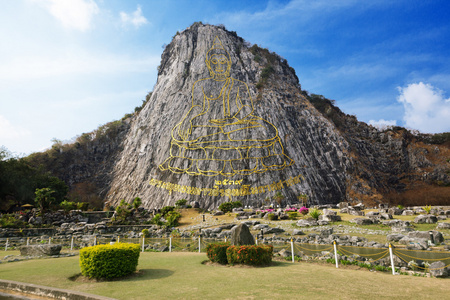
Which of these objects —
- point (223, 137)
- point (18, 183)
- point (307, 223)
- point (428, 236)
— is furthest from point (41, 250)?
point (223, 137)

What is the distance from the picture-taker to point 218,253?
896cm

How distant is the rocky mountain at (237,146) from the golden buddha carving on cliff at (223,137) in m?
0.15

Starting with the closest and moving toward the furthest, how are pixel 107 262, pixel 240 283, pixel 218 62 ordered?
pixel 240 283
pixel 107 262
pixel 218 62

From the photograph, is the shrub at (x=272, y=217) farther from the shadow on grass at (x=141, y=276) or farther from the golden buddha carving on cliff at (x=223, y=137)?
the shadow on grass at (x=141, y=276)

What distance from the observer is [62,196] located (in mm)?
33594

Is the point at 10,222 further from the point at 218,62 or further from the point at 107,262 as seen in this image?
the point at 218,62

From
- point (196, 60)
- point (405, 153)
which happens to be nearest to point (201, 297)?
point (196, 60)

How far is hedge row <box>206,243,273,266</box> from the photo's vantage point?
27.2 ft

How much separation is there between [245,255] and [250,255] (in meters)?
0.17

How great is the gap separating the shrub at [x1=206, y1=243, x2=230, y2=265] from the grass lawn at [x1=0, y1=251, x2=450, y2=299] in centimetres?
57

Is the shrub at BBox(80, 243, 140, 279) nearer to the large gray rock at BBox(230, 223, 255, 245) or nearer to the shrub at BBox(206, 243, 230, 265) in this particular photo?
the shrub at BBox(206, 243, 230, 265)

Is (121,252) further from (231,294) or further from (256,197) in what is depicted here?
(256,197)

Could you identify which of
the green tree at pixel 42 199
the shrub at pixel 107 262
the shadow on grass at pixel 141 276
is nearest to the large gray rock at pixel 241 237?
the shadow on grass at pixel 141 276

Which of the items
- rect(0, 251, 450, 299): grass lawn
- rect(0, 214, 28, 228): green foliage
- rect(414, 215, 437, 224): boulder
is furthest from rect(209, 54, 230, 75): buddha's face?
rect(0, 251, 450, 299): grass lawn
